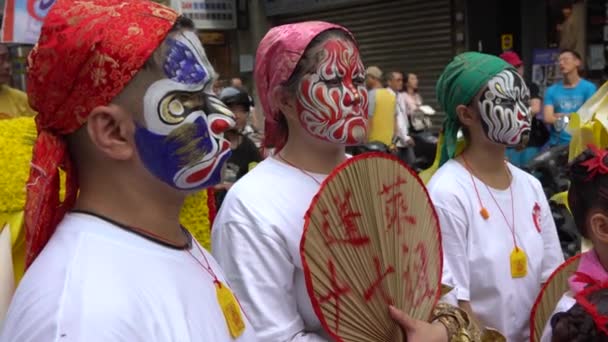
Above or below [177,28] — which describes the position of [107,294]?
below

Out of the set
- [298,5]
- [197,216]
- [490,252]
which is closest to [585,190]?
[490,252]

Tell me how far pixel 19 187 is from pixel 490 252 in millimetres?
1603

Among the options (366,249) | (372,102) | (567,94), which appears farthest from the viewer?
(372,102)

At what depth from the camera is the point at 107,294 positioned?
50.9 inches

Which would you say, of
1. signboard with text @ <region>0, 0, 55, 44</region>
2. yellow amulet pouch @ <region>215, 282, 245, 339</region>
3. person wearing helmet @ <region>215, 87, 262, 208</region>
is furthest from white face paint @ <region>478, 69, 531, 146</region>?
signboard with text @ <region>0, 0, 55, 44</region>

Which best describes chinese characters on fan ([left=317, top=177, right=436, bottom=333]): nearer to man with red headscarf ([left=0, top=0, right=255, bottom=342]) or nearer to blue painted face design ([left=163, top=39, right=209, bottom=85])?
man with red headscarf ([left=0, top=0, right=255, bottom=342])

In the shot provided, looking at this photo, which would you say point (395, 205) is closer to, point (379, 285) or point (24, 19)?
point (379, 285)

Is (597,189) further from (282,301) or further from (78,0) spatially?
(78,0)

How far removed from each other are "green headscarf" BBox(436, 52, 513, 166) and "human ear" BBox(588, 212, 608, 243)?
3.06 ft

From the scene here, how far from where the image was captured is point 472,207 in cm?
285

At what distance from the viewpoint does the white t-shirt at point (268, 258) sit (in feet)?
6.74

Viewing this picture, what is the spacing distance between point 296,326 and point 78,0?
1021mm

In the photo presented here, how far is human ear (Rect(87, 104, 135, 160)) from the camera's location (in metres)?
1.46

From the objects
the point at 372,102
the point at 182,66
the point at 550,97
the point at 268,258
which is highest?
the point at 182,66
